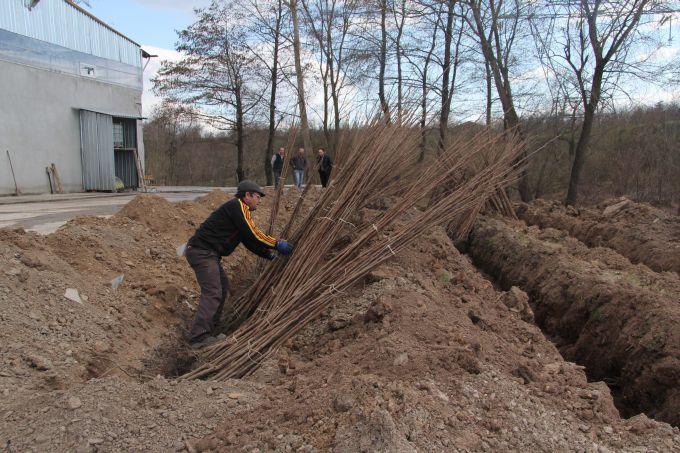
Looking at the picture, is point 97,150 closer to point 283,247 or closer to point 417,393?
point 283,247

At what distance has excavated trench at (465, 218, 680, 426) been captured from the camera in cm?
418

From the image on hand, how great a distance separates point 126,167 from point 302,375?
1712cm

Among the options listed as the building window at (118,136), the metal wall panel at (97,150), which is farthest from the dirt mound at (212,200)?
the building window at (118,136)

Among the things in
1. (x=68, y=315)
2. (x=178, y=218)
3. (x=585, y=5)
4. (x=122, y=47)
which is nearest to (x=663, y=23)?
(x=585, y=5)

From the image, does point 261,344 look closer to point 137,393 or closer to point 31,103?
point 137,393

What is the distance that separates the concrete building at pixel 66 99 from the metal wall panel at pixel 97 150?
3cm

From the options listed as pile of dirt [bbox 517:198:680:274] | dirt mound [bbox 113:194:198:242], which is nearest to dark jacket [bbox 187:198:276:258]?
dirt mound [bbox 113:194:198:242]

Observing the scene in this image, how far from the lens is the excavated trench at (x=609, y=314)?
165 inches

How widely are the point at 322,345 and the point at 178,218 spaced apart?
3973 millimetres

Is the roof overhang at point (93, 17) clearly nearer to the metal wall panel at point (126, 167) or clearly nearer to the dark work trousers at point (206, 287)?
the metal wall panel at point (126, 167)

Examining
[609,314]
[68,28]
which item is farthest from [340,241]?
[68,28]

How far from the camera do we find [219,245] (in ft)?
14.3

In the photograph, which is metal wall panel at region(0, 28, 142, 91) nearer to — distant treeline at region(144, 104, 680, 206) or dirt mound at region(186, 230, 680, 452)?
distant treeline at region(144, 104, 680, 206)

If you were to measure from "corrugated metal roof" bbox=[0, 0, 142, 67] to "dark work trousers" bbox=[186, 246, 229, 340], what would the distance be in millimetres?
12581
